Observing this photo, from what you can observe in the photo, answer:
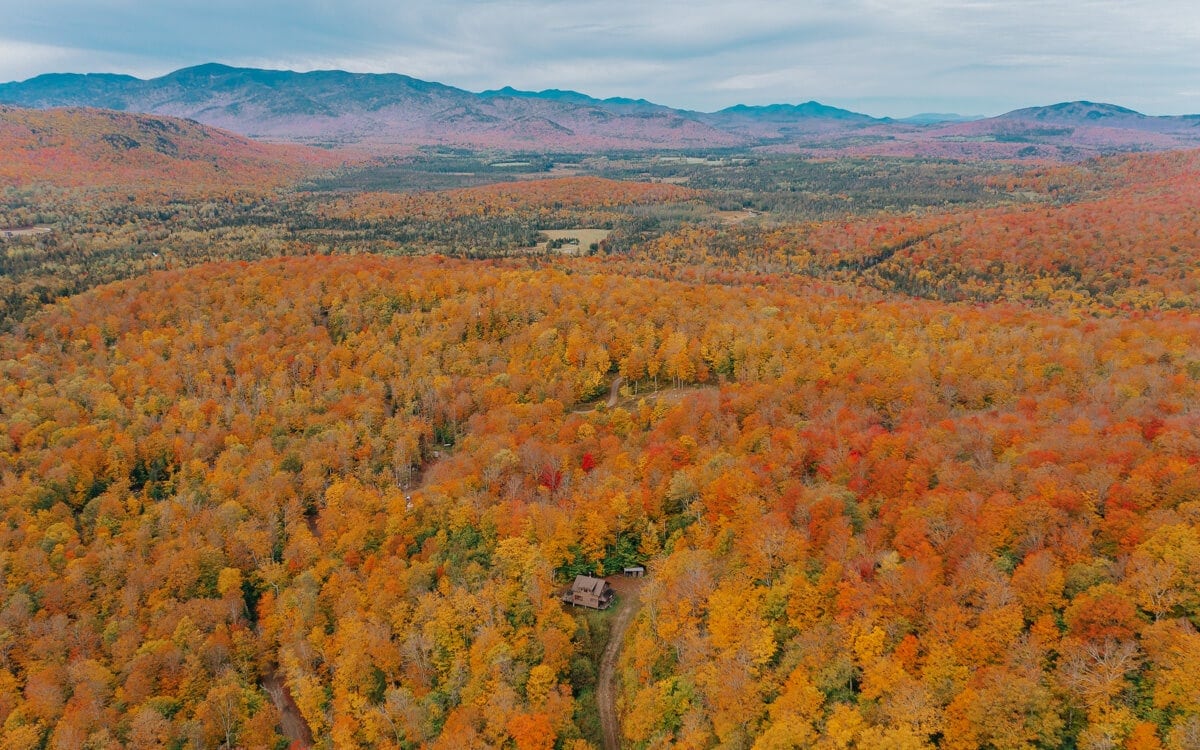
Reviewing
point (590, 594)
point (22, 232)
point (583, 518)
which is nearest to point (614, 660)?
point (590, 594)

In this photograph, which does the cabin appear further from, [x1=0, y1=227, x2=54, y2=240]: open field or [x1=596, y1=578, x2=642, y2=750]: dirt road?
[x1=0, y1=227, x2=54, y2=240]: open field

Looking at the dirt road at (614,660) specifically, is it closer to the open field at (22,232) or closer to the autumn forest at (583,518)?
the autumn forest at (583,518)

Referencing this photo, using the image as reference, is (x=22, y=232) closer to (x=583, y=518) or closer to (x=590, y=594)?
(x=583, y=518)

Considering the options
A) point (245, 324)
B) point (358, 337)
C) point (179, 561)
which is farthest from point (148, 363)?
point (179, 561)

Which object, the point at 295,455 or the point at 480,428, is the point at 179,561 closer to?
the point at 295,455

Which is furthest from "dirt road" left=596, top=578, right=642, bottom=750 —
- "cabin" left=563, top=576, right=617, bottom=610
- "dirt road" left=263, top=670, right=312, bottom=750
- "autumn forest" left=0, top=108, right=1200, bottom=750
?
"dirt road" left=263, top=670, right=312, bottom=750

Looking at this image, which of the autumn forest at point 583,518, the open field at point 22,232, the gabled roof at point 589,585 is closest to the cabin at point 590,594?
the gabled roof at point 589,585
